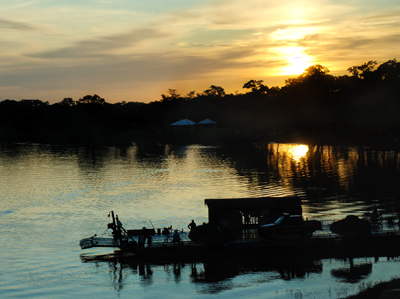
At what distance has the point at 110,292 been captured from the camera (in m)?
36.9

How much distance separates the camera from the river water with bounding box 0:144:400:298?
37469 millimetres

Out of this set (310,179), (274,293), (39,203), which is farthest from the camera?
(310,179)

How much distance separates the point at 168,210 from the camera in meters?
69.0

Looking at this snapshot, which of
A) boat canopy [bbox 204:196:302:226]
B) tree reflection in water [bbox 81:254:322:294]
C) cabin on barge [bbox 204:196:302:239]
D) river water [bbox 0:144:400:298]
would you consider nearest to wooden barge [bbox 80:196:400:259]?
cabin on barge [bbox 204:196:302:239]

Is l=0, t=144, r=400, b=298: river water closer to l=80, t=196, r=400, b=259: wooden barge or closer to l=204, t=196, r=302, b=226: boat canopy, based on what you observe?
l=80, t=196, r=400, b=259: wooden barge

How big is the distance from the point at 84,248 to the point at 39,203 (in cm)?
3551

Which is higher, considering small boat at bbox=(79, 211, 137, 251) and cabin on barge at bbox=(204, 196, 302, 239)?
cabin on barge at bbox=(204, 196, 302, 239)

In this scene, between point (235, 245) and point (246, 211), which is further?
point (246, 211)

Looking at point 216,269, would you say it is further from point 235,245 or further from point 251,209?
point 251,209

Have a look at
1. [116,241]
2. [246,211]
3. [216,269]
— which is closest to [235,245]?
[216,269]

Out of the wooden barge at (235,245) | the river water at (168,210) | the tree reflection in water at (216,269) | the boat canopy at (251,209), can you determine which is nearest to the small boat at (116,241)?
the wooden barge at (235,245)

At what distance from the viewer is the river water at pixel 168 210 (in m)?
37.5

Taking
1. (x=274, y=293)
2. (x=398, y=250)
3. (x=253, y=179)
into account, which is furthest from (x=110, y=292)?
(x=253, y=179)

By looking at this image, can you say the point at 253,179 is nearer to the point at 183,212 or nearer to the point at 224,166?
the point at 224,166
